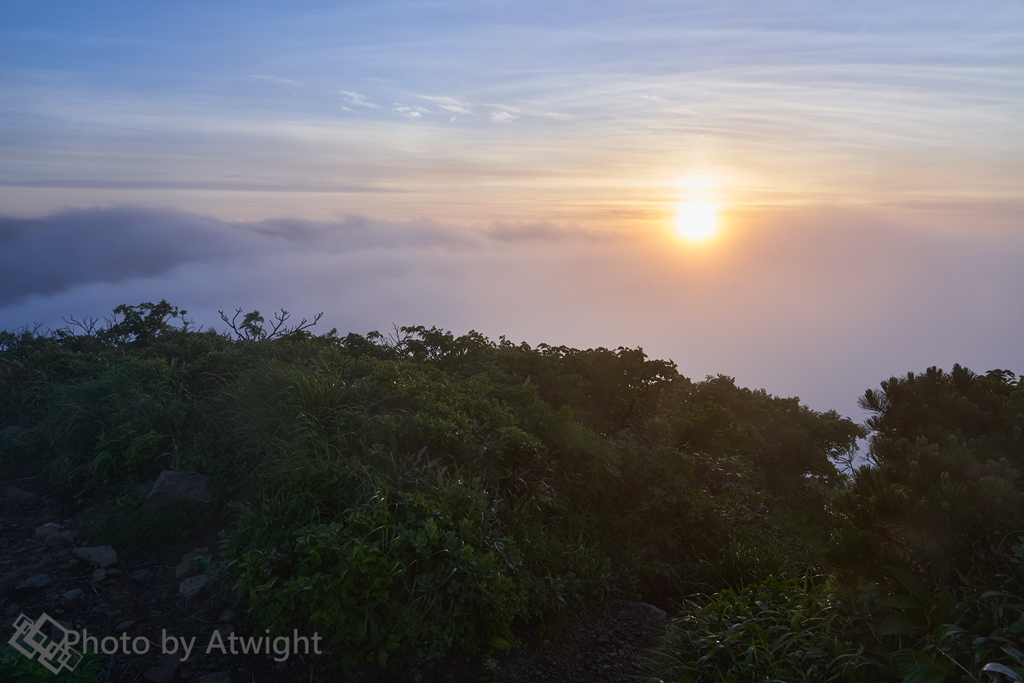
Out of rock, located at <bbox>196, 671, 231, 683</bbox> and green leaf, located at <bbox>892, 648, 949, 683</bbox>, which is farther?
rock, located at <bbox>196, 671, 231, 683</bbox>

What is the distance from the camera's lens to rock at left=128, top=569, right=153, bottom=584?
4.70 meters

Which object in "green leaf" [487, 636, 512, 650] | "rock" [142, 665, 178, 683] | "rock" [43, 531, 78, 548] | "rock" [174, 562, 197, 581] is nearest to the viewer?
"rock" [142, 665, 178, 683]

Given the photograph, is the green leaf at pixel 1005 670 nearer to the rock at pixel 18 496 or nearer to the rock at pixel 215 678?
the rock at pixel 215 678

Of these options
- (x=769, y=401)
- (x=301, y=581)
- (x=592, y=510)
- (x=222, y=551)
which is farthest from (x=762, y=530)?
(x=222, y=551)

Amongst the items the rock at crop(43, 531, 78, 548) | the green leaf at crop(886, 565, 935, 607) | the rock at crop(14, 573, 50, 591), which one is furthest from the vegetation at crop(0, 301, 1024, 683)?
the rock at crop(14, 573, 50, 591)

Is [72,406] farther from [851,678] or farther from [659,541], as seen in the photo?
[851,678]

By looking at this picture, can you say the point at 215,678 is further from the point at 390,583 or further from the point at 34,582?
the point at 34,582

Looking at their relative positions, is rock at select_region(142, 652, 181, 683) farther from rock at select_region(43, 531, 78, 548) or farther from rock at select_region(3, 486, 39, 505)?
rock at select_region(3, 486, 39, 505)

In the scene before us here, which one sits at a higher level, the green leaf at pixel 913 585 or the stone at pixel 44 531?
the green leaf at pixel 913 585

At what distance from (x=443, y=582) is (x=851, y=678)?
2.49m

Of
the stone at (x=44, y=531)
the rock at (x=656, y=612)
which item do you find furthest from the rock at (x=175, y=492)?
the rock at (x=656, y=612)

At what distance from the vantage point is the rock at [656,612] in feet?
17.1

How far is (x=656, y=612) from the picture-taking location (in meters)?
5.27

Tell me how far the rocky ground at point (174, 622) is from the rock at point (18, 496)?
38cm
